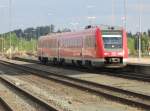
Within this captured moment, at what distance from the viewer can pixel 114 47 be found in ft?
122

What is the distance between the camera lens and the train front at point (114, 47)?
120ft

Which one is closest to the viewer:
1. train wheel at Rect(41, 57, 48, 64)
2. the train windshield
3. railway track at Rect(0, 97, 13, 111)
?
railway track at Rect(0, 97, 13, 111)

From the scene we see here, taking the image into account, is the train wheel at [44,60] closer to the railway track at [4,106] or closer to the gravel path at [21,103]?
the gravel path at [21,103]

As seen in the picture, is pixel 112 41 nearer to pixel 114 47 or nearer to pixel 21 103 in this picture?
pixel 114 47

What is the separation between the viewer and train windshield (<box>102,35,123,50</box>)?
3697 cm

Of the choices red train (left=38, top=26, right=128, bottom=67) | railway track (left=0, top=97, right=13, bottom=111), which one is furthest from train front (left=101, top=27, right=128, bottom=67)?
railway track (left=0, top=97, right=13, bottom=111)

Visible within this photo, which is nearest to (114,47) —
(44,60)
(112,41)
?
(112,41)

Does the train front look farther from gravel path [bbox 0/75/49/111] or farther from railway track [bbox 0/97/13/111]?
railway track [bbox 0/97/13/111]

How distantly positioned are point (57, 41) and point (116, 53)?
18.0m

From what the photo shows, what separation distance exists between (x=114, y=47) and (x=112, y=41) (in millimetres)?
441

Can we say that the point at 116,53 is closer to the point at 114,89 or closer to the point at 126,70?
the point at 126,70

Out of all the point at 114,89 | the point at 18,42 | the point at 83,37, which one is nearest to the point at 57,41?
the point at 83,37

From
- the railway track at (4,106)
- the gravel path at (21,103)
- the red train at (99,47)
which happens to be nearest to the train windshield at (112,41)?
the red train at (99,47)

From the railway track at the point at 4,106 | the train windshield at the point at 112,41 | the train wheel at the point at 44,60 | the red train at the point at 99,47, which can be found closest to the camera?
the railway track at the point at 4,106
